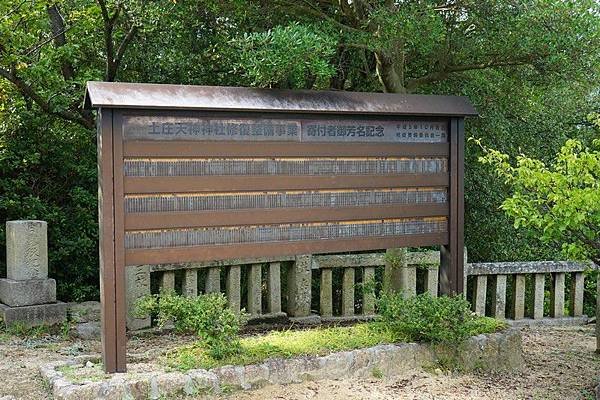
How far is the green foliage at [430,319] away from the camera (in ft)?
22.1

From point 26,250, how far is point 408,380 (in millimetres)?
5489

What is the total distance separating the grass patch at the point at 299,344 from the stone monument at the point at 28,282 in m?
3.59

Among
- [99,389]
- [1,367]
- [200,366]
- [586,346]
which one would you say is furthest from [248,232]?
[586,346]

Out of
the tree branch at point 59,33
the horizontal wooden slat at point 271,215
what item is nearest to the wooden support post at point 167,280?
the horizontal wooden slat at point 271,215

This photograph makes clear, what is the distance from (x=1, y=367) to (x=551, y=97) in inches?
355

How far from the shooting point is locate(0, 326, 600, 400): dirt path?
5988mm

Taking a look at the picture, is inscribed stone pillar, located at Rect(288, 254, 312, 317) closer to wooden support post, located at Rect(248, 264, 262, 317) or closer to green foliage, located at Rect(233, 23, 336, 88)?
wooden support post, located at Rect(248, 264, 262, 317)

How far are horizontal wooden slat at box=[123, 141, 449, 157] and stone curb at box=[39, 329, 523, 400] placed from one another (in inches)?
73.3

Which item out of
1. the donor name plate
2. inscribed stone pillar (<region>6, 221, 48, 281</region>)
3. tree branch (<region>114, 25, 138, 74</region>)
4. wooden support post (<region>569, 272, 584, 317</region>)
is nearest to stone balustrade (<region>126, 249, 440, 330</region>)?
inscribed stone pillar (<region>6, 221, 48, 281</region>)

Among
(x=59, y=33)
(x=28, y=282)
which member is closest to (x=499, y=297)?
(x=28, y=282)

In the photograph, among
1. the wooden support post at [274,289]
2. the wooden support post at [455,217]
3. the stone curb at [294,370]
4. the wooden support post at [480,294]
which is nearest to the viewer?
the stone curb at [294,370]

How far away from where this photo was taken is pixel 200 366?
19.3 ft

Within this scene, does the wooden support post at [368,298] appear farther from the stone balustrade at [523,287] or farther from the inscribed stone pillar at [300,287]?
the stone balustrade at [523,287]

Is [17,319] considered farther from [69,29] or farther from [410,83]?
[410,83]
